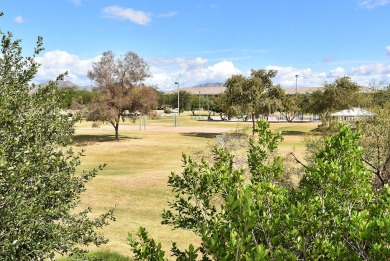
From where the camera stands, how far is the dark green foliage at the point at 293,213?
409 cm

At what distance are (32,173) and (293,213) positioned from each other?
5405mm

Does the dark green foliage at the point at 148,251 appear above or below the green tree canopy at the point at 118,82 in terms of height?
below

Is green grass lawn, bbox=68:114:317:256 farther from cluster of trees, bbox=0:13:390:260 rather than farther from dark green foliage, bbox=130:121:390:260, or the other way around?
dark green foliage, bbox=130:121:390:260

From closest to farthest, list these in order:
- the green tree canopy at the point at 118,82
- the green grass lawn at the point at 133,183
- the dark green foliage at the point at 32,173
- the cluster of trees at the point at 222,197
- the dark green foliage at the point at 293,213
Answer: the dark green foliage at the point at 293,213, the cluster of trees at the point at 222,197, the dark green foliage at the point at 32,173, the green grass lawn at the point at 133,183, the green tree canopy at the point at 118,82

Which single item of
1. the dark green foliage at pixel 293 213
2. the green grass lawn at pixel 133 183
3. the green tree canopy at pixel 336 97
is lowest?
the green grass lawn at pixel 133 183

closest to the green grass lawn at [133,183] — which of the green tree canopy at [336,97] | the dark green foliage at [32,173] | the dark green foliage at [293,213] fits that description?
the dark green foliage at [32,173]

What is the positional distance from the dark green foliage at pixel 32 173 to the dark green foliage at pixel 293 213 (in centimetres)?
276

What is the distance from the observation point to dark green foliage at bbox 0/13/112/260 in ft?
21.6

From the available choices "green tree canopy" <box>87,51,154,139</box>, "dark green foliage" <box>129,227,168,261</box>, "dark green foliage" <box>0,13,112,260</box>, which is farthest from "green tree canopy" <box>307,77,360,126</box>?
"dark green foliage" <box>129,227,168,261</box>

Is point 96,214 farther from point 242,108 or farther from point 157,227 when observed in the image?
point 242,108

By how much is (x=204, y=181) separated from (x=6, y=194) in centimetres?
377

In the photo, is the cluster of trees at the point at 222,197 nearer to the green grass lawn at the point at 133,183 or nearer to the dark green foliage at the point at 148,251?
the dark green foliage at the point at 148,251

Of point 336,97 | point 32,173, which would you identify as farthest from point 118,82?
point 32,173

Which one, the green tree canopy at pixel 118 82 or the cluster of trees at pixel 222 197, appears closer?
the cluster of trees at pixel 222 197
